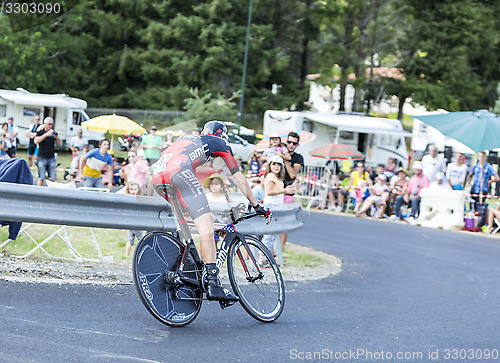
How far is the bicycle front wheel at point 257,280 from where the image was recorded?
7.01 m

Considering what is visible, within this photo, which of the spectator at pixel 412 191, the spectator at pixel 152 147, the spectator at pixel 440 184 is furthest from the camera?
the spectator at pixel 152 147

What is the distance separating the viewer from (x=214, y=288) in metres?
6.74

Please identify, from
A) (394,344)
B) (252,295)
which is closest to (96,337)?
(252,295)

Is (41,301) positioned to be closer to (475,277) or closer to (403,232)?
(475,277)

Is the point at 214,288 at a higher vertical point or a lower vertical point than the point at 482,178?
lower

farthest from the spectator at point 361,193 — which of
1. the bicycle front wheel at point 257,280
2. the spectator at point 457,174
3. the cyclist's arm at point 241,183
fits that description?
the cyclist's arm at point 241,183

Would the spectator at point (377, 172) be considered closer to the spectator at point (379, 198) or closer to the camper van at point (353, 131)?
the spectator at point (379, 198)

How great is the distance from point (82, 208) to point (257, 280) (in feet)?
6.49

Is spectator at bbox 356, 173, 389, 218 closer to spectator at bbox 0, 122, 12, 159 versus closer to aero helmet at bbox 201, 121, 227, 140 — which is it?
spectator at bbox 0, 122, 12, 159

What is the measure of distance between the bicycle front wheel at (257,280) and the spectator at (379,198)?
14731 mm

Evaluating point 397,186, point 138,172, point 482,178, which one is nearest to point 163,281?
point 138,172

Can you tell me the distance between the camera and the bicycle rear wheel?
639cm

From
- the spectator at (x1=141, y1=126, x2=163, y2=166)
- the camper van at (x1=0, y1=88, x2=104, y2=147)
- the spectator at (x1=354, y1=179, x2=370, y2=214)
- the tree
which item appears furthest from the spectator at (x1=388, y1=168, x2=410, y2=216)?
the tree

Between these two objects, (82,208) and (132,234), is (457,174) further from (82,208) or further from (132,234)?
(82,208)
